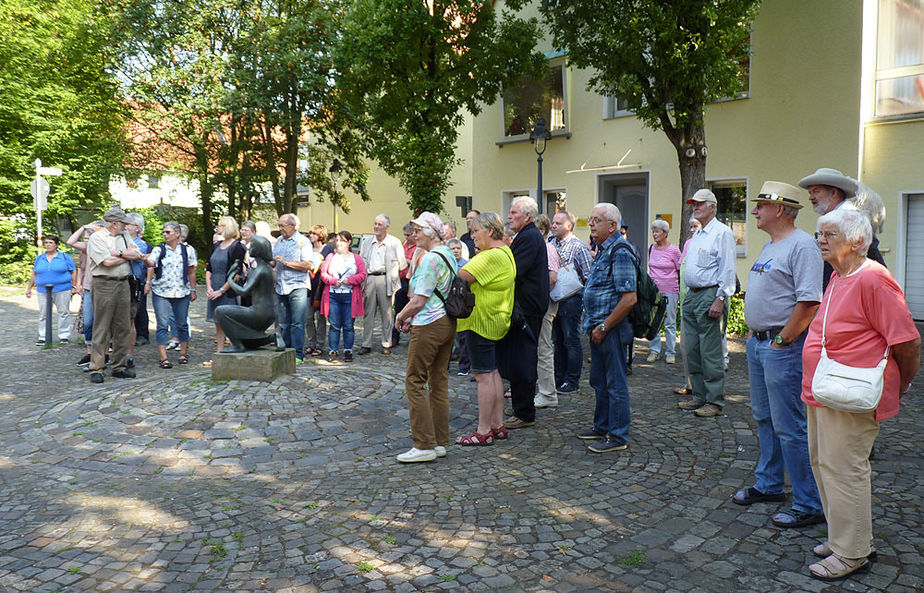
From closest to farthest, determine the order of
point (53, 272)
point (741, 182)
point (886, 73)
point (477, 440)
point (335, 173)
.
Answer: point (477, 440) < point (53, 272) < point (886, 73) < point (741, 182) < point (335, 173)

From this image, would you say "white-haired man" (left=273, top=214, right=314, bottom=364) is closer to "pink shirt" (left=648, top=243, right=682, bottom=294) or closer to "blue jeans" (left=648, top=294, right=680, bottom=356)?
"pink shirt" (left=648, top=243, right=682, bottom=294)

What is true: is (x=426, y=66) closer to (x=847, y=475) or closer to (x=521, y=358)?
(x=521, y=358)

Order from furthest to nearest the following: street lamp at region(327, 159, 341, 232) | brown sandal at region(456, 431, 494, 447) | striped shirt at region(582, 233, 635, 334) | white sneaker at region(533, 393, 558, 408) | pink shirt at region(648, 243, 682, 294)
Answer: street lamp at region(327, 159, 341, 232), pink shirt at region(648, 243, 682, 294), white sneaker at region(533, 393, 558, 408), brown sandal at region(456, 431, 494, 447), striped shirt at region(582, 233, 635, 334)

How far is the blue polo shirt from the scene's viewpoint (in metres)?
11.9

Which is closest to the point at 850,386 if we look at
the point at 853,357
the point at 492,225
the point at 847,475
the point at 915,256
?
the point at 853,357

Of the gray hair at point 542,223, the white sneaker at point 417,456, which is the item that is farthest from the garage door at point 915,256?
the white sneaker at point 417,456

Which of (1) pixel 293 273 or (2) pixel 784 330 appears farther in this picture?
(1) pixel 293 273

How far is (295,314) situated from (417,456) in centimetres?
472

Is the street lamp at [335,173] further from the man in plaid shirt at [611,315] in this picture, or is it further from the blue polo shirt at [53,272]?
the man in plaid shirt at [611,315]

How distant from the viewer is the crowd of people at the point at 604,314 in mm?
3773

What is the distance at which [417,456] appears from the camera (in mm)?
5855

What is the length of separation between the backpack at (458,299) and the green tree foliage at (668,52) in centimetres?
839

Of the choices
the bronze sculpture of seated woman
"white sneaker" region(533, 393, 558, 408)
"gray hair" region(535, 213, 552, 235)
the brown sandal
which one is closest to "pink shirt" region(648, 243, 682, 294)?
"gray hair" region(535, 213, 552, 235)

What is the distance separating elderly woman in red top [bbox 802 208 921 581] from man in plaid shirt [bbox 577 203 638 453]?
2104mm
